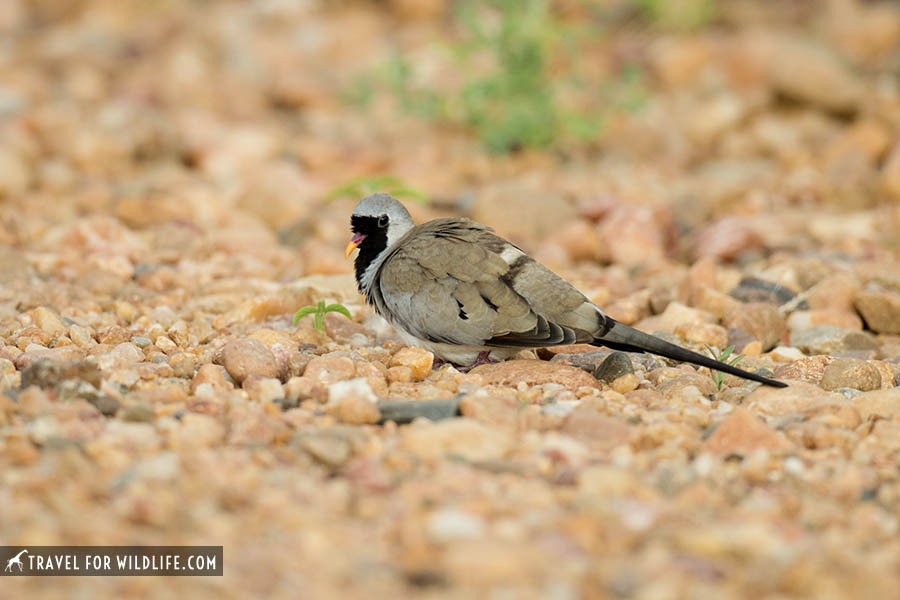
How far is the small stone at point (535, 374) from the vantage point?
4277 mm

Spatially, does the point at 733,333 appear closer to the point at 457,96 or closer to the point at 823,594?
the point at 823,594

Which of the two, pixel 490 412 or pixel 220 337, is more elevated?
pixel 220 337

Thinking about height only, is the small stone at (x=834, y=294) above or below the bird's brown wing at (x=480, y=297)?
above

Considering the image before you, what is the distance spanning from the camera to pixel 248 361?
4.14 m

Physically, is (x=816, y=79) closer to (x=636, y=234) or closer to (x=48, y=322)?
(x=636, y=234)

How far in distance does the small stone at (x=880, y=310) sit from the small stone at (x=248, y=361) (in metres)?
3.11

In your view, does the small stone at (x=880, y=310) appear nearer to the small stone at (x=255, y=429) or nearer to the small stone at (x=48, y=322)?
the small stone at (x=255, y=429)

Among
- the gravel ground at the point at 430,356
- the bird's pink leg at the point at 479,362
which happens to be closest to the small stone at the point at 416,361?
the gravel ground at the point at 430,356

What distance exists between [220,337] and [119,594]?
2.37 metres

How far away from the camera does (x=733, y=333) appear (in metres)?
5.12

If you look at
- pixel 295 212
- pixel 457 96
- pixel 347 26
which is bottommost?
pixel 295 212

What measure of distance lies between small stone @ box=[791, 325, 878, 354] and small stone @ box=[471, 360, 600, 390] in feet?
4.55

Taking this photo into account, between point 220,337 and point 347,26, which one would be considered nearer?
point 220,337

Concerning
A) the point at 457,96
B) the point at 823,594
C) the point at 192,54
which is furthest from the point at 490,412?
the point at 192,54
